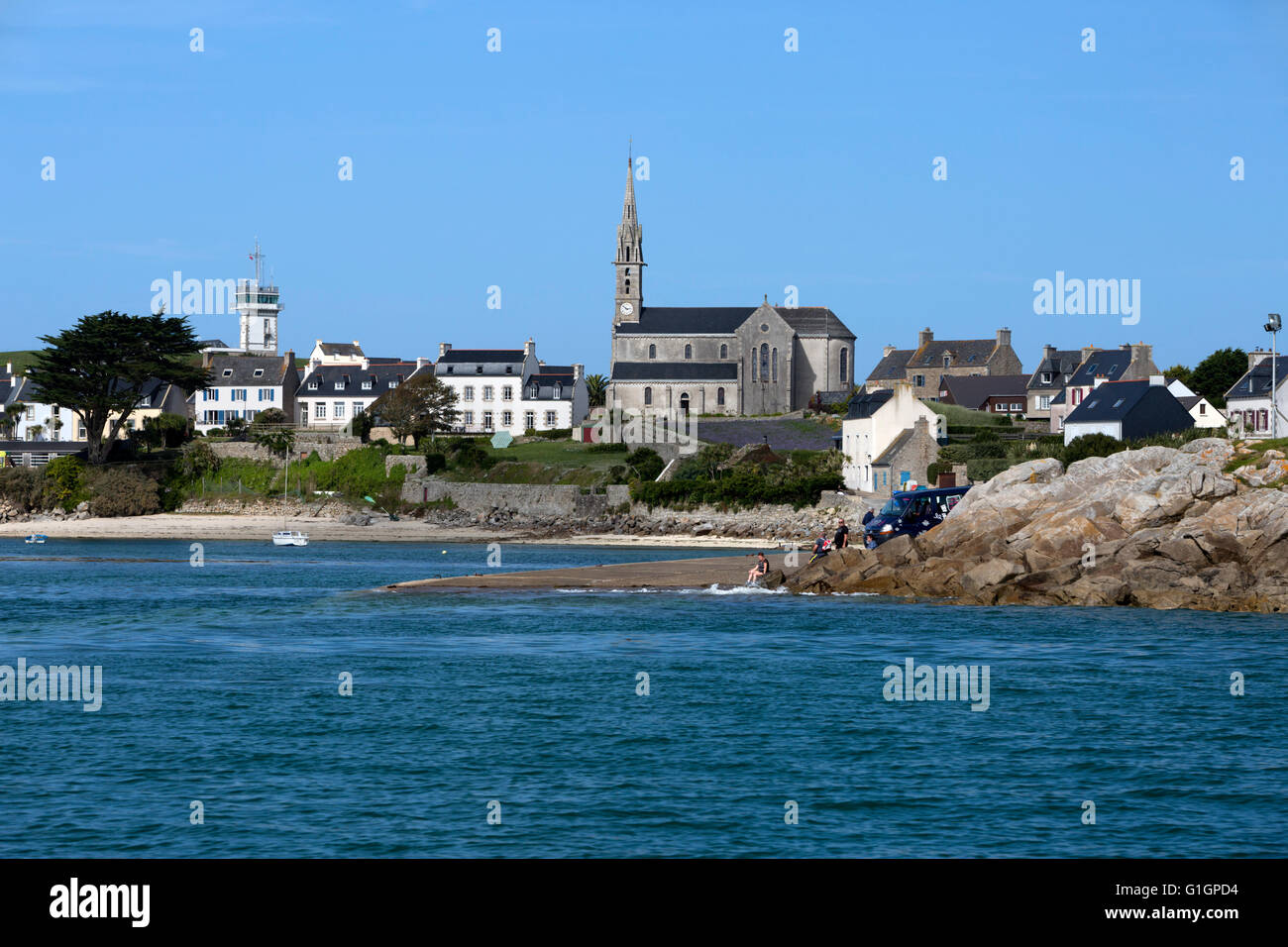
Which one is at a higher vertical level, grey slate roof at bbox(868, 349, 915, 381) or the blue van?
grey slate roof at bbox(868, 349, 915, 381)

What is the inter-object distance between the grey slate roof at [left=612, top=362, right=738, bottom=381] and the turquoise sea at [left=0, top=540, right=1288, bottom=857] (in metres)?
78.1

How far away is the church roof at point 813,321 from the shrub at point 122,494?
60791mm

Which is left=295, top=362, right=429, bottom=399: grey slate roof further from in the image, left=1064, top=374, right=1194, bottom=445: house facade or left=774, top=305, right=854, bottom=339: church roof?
left=1064, top=374, right=1194, bottom=445: house facade

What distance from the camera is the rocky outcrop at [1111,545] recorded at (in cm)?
3772

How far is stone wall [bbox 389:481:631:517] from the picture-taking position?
3221 inches

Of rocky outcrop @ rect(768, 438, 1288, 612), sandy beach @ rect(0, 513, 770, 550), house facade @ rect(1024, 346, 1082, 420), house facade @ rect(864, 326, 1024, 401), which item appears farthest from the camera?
house facade @ rect(864, 326, 1024, 401)

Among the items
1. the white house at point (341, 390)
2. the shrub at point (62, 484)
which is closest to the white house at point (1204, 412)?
the white house at point (341, 390)

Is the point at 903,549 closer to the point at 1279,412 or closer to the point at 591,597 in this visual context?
the point at 591,597

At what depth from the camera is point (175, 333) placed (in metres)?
91.9

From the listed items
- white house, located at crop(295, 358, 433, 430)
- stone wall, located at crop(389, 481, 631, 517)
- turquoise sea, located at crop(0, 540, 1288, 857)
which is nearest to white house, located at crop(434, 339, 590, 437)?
white house, located at crop(295, 358, 433, 430)

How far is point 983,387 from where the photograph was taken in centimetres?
11481

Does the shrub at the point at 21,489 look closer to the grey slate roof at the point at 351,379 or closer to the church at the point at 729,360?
the grey slate roof at the point at 351,379

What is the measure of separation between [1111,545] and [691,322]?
8641 centimetres

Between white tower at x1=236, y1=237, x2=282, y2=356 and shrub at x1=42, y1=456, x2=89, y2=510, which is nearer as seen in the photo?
shrub at x1=42, y1=456, x2=89, y2=510
